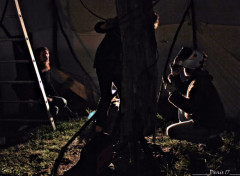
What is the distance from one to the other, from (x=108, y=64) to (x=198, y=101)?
137 centimetres

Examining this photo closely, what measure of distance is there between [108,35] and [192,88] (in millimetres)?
1423

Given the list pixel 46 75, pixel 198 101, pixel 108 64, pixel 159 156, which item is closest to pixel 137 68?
pixel 108 64

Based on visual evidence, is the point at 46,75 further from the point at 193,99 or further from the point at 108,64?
the point at 193,99

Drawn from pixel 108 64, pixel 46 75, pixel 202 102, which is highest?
pixel 108 64

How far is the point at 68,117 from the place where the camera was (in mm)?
6098

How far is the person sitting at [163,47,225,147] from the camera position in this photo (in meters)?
3.95

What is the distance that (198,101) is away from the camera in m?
3.95

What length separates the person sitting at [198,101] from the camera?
3.95m

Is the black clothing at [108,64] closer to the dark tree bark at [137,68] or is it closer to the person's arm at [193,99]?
the dark tree bark at [137,68]

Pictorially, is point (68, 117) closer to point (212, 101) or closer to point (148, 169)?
point (148, 169)

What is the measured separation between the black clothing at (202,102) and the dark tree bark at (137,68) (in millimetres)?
471

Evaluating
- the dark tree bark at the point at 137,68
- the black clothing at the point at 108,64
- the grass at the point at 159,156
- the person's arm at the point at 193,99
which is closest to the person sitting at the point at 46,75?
the grass at the point at 159,156

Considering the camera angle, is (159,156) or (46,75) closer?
(159,156)

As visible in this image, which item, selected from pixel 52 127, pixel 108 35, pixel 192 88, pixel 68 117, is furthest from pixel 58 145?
pixel 192 88
